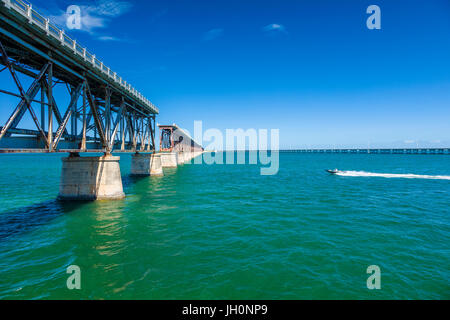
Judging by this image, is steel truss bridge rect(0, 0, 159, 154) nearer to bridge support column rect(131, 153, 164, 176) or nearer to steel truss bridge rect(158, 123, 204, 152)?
bridge support column rect(131, 153, 164, 176)

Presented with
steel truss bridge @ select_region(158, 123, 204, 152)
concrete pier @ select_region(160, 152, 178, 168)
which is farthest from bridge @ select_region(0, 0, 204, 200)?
concrete pier @ select_region(160, 152, 178, 168)

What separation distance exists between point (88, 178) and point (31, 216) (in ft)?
19.2

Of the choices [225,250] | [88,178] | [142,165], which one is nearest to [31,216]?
Answer: [88,178]

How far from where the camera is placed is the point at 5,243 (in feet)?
41.9

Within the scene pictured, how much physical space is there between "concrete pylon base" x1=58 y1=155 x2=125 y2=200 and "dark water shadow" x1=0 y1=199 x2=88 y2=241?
112 centimetres

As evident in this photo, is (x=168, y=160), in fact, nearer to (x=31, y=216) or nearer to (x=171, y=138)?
(x=171, y=138)

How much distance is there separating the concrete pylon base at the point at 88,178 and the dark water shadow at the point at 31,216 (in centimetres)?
112

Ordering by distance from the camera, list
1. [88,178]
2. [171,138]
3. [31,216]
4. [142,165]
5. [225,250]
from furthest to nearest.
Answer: [171,138] → [142,165] → [88,178] → [31,216] → [225,250]

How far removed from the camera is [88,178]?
74.5ft

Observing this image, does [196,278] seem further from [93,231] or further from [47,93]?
[47,93]

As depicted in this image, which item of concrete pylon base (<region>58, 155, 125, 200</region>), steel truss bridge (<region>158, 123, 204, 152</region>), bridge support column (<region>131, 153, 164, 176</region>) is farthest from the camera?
steel truss bridge (<region>158, 123, 204, 152</region>)

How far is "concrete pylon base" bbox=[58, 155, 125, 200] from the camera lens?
2212cm
